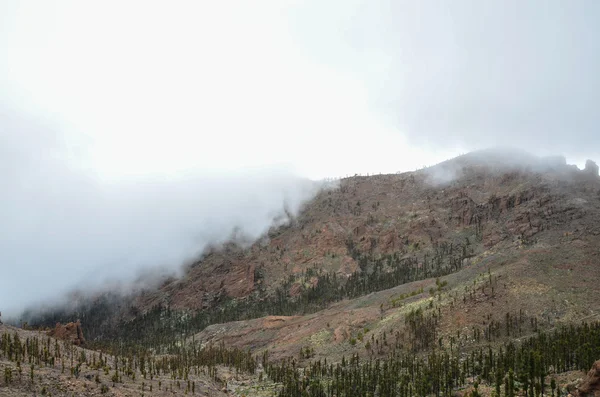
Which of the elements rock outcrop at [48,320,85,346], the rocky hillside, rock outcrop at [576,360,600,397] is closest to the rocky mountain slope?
the rocky hillside

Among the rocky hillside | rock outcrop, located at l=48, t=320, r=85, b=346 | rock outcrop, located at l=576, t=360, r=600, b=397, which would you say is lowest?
rock outcrop, located at l=576, t=360, r=600, b=397

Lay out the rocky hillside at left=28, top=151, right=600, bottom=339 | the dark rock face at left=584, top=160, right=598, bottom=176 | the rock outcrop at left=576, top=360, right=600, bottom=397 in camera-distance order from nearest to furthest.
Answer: the rock outcrop at left=576, top=360, right=600, bottom=397 → the rocky hillside at left=28, top=151, right=600, bottom=339 → the dark rock face at left=584, top=160, right=598, bottom=176

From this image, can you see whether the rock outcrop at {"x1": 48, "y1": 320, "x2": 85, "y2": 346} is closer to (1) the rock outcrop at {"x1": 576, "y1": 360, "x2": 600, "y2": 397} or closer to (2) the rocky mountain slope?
(2) the rocky mountain slope

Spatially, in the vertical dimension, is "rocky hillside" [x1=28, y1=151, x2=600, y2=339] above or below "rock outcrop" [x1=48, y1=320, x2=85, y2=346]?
above

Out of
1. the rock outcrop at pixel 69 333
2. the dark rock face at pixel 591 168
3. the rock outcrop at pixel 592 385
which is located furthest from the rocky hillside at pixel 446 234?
the rock outcrop at pixel 69 333

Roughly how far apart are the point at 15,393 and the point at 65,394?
4.61 m

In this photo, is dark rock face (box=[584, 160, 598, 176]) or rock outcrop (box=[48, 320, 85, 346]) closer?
rock outcrop (box=[48, 320, 85, 346])

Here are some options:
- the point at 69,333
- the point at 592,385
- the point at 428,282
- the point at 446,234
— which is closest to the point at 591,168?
the point at 446,234

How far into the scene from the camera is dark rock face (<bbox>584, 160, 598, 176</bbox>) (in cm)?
14775

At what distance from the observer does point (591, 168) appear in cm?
14950

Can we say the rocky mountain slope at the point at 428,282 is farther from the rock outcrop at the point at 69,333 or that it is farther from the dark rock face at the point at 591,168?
the rock outcrop at the point at 69,333

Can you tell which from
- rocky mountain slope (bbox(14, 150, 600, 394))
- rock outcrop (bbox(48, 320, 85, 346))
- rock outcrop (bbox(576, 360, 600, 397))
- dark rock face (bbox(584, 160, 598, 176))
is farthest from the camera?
dark rock face (bbox(584, 160, 598, 176))

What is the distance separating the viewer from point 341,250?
620 feet

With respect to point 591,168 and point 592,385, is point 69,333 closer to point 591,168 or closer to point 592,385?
point 592,385
